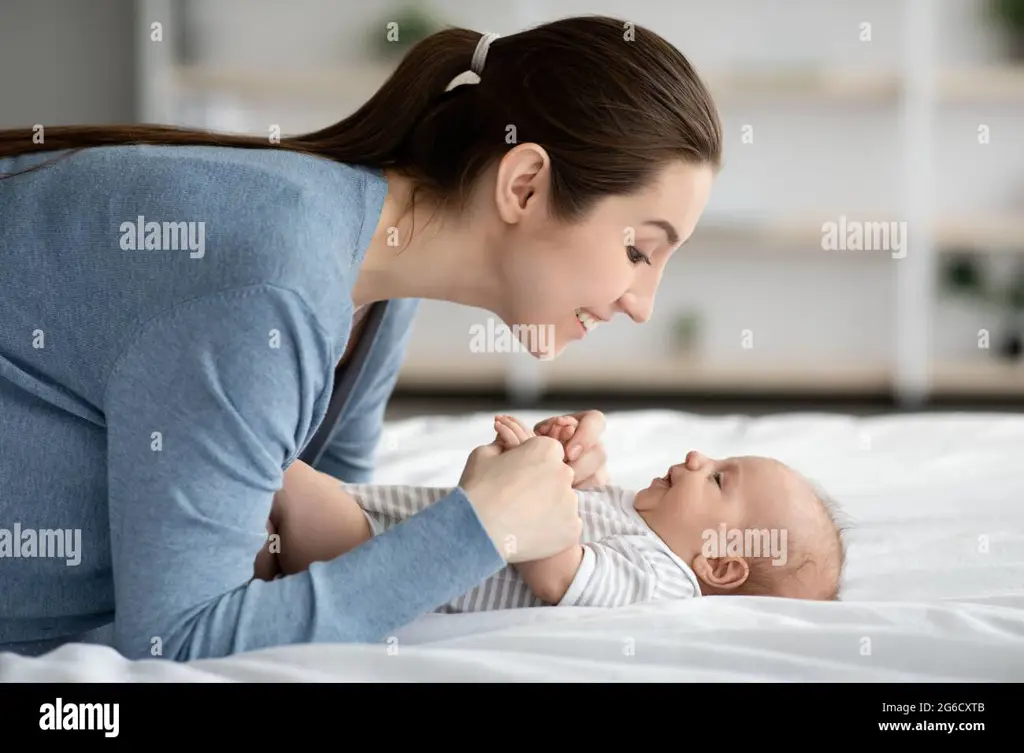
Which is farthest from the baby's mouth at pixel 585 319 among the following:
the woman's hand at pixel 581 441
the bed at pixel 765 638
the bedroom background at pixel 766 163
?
the bedroom background at pixel 766 163

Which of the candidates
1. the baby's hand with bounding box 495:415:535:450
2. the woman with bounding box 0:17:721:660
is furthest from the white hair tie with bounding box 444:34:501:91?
the baby's hand with bounding box 495:415:535:450

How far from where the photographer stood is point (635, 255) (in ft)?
4.29

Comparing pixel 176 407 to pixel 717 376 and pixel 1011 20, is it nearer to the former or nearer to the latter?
pixel 717 376

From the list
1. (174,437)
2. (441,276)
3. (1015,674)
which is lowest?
(1015,674)

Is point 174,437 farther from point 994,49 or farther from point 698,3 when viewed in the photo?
point 994,49

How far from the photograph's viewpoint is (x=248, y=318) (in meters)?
0.96

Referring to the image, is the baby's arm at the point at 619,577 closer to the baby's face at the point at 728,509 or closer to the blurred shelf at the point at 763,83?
the baby's face at the point at 728,509

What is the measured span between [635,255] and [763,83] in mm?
3362

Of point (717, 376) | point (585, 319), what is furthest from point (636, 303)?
point (717, 376)

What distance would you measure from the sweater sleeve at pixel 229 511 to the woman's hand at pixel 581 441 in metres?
0.45

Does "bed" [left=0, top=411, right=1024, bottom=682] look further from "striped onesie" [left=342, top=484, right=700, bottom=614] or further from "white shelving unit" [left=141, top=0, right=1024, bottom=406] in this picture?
"white shelving unit" [left=141, top=0, right=1024, bottom=406]

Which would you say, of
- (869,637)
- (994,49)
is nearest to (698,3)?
(994,49)
